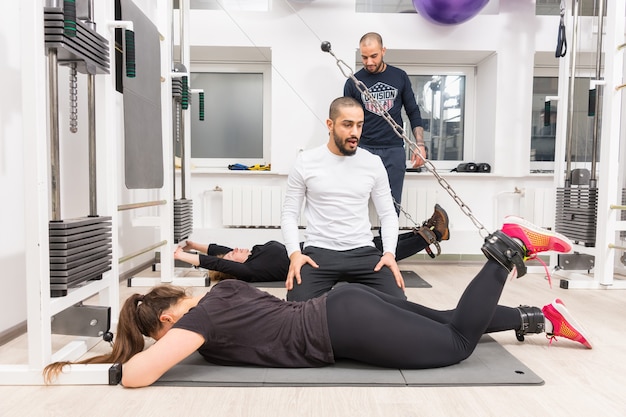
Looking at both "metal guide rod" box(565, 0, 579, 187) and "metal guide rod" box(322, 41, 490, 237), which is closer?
"metal guide rod" box(322, 41, 490, 237)

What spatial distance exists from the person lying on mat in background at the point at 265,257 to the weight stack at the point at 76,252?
1162 millimetres

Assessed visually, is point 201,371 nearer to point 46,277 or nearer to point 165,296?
point 165,296

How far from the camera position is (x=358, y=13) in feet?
12.4

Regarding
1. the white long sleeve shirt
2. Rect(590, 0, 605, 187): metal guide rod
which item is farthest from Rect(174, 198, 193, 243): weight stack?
Rect(590, 0, 605, 187): metal guide rod

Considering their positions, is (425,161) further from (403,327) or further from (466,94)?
(466,94)

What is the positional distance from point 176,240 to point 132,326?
1606 millimetres

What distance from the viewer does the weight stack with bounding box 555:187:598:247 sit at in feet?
10.2

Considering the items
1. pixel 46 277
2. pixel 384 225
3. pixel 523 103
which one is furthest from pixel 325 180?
pixel 523 103

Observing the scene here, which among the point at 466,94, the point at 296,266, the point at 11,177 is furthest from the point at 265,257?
the point at 466,94

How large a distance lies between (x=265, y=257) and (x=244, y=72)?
1.90 metres

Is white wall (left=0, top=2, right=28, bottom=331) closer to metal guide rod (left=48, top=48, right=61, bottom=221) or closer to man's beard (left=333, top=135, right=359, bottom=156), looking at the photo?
metal guide rod (left=48, top=48, right=61, bottom=221)

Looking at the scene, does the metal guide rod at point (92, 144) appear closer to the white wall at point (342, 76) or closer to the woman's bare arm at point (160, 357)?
the woman's bare arm at point (160, 357)

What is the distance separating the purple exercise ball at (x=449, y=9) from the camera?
11.3 ft

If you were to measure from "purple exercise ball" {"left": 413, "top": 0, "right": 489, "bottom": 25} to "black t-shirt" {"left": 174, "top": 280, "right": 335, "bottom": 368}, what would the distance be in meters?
2.73
